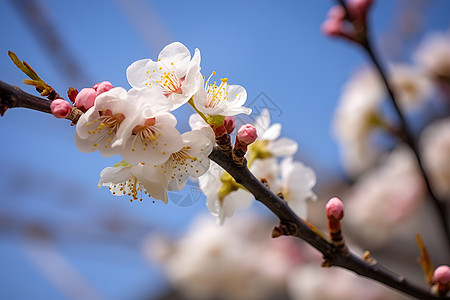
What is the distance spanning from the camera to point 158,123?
29cm

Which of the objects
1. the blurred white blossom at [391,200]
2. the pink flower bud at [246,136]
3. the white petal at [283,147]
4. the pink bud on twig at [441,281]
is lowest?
the pink bud on twig at [441,281]

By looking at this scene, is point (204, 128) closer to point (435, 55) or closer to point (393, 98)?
point (393, 98)

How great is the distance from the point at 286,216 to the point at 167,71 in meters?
0.17

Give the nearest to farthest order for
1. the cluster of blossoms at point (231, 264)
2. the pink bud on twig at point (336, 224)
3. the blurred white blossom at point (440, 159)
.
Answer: the pink bud on twig at point (336, 224) < the blurred white blossom at point (440, 159) < the cluster of blossoms at point (231, 264)

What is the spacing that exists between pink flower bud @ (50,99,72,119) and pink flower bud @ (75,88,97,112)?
0.7 inches

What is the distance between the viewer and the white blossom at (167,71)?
0.31 m

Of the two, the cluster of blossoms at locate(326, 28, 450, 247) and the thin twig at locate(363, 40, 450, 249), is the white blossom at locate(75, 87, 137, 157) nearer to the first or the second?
the thin twig at locate(363, 40, 450, 249)

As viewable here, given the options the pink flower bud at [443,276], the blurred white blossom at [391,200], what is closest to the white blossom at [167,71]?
the pink flower bud at [443,276]

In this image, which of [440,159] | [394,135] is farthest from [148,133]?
[440,159]

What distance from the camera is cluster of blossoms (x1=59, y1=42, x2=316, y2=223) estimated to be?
0.29 meters

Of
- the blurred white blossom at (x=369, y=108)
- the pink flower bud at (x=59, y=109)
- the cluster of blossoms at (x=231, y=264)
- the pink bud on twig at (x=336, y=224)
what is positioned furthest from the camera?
the cluster of blossoms at (x=231, y=264)

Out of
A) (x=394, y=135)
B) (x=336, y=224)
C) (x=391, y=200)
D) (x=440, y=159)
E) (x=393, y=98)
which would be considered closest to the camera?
(x=336, y=224)

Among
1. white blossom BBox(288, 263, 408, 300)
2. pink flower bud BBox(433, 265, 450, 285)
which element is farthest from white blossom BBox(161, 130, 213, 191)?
white blossom BBox(288, 263, 408, 300)

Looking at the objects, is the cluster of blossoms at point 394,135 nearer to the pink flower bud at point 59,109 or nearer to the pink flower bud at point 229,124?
the pink flower bud at point 229,124
